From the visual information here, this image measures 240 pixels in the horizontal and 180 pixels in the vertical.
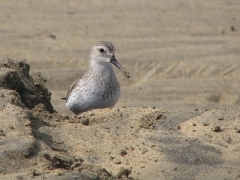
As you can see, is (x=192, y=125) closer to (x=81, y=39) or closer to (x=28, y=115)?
(x=28, y=115)

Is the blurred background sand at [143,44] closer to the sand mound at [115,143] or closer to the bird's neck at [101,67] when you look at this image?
the bird's neck at [101,67]

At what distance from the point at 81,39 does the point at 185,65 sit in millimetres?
2027

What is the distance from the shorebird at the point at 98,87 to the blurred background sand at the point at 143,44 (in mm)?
1614

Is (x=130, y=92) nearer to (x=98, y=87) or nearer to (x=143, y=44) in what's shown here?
(x=143, y=44)

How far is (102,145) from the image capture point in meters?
5.85

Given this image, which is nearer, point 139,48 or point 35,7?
point 139,48

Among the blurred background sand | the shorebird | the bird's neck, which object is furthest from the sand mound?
the blurred background sand

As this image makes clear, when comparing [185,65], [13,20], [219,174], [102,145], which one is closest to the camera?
[219,174]

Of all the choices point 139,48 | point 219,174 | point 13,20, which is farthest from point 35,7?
point 219,174

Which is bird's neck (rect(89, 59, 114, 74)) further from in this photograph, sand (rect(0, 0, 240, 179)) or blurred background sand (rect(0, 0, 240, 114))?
blurred background sand (rect(0, 0, 240, 114))

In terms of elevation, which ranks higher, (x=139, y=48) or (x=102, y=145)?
(x=139, y=48)

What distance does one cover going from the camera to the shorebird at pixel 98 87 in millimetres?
7730

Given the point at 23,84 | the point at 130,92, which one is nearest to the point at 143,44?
the point at 130,92

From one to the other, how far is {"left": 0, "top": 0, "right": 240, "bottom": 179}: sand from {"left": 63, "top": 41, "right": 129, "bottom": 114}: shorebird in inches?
13.0
